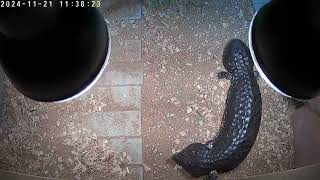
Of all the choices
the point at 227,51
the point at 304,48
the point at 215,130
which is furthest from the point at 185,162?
the point at 304,48

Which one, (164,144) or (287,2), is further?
(164,144)

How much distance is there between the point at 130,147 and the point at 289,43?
3.49 feet

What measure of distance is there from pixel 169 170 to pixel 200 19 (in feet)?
1.94

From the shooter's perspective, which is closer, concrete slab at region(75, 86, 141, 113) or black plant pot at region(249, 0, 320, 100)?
black plant pot at region(249, 0, 320, 100)

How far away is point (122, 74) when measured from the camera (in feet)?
4.44

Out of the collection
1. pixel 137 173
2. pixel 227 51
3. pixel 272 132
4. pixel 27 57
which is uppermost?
pixel 27 57

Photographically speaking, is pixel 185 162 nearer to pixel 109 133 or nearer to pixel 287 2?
pixel 109 133

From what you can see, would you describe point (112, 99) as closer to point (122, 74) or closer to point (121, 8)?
point (122, 74)

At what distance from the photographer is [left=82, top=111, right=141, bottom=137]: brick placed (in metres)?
1.34

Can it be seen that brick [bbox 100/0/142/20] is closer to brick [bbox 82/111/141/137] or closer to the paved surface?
the paved surface

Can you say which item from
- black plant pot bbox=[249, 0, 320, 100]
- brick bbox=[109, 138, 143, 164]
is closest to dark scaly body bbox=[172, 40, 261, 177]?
brick bbox=[109, 138, 143, 164]

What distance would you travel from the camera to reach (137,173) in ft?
4.35

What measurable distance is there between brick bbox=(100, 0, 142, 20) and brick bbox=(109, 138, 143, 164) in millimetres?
454
